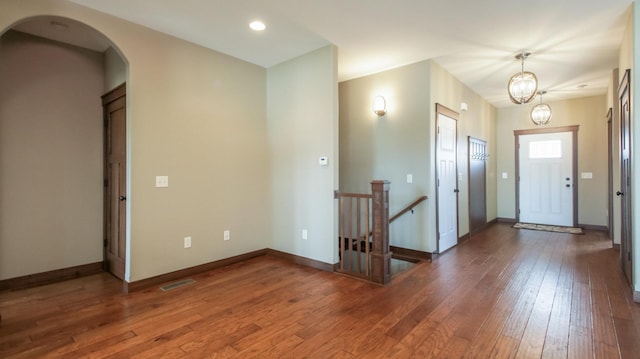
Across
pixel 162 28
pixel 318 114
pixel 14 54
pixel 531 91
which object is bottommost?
pixel 318 114

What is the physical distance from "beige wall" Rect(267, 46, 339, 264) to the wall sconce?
105cm

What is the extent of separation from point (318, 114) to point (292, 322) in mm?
2396

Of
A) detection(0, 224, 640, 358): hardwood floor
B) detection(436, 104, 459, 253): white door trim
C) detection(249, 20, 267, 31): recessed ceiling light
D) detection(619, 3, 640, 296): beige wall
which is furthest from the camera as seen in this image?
detection(436, 104, 459, 253): white door trim

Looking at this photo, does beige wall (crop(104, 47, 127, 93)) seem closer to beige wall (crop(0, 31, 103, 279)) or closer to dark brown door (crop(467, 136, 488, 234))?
beige wall (crop(0, 31, 103, 279))

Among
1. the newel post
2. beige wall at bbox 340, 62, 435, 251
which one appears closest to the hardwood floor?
the newel post

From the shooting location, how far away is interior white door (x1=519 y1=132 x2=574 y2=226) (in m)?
6.49

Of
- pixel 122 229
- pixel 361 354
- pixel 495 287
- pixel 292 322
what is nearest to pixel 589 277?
pixel 495 287

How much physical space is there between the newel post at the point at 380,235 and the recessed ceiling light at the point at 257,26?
203 centimetres

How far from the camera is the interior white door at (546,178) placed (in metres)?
6.49

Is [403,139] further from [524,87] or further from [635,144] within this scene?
[635,144]

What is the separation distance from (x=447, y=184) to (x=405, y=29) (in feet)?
7.94

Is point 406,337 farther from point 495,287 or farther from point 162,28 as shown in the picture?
point 162,28

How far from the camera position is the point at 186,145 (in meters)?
3.53

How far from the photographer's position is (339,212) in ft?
12.3
